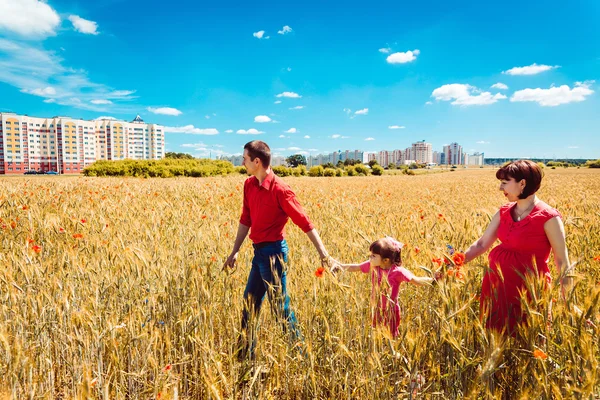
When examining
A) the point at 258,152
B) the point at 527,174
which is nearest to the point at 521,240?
the point at 527,174

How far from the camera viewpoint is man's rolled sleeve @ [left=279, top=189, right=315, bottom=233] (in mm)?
2371

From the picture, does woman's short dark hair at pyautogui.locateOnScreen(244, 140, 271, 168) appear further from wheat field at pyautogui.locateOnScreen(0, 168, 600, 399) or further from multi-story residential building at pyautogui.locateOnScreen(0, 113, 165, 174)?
multi-story residential building at pyautogui.locateOnScreen(0, 113, 165, 174)

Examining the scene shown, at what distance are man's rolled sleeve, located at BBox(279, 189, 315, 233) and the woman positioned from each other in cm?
122

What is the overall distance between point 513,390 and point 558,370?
0.48 meters

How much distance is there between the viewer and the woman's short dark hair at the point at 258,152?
246 cm

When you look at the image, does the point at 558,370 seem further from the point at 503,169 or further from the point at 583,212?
the point at 583,212

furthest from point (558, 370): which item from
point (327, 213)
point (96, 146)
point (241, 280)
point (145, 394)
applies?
point (96, 146)

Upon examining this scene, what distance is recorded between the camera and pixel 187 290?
7.18 ft

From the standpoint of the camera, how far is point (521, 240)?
Result: 84.0 inches

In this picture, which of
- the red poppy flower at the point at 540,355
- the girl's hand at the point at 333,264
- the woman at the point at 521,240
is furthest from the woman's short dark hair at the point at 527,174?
the girl's hand at the point at 333,264

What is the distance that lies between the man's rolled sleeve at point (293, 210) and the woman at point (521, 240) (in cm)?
122

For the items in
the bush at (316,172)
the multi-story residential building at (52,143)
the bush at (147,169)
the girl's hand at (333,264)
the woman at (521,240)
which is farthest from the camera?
the multi-story residential building at (52,143)

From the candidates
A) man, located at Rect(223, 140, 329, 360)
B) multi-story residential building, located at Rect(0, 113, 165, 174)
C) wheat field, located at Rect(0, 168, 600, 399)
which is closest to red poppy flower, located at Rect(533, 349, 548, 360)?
wheat field, located at Rect(0, 168, 600, 399)

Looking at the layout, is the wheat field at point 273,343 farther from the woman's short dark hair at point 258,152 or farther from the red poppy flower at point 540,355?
the woman's short dark hair at point 258,152
